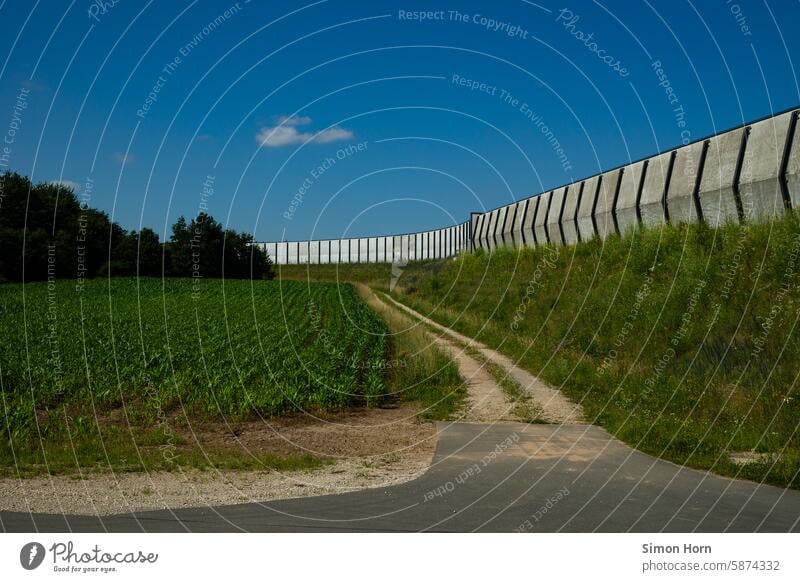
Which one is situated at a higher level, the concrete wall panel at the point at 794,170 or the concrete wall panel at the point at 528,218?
the concrete wall panel at the point at 528,218

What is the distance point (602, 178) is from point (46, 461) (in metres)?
26.8

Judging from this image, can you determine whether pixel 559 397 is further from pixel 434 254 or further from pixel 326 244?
pixel 326 244

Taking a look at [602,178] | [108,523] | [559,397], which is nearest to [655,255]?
[559,397]

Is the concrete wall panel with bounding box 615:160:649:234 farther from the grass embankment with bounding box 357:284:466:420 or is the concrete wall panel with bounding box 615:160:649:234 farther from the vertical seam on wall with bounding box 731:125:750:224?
the grass embankment with bounding box 357:284:466:420

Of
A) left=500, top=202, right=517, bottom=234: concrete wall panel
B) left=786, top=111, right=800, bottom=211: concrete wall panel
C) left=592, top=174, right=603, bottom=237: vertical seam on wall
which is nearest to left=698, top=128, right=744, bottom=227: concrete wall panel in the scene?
left=786, top=111, right=800, bottom=211: concrete wall panel

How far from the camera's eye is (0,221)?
56906 mm

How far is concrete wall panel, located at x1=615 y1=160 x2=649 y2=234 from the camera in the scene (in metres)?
29.6

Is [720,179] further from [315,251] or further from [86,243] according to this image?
[315,251]

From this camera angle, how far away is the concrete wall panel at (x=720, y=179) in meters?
22.7

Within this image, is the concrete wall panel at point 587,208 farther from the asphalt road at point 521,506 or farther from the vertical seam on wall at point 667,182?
the asphalt road at point 521,506

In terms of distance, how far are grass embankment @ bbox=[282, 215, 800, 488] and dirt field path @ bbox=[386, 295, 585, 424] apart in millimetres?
349

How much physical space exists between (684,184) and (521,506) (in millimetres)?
19680

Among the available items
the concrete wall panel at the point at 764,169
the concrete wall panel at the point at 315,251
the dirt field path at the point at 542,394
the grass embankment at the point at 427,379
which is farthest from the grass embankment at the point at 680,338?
the concrete wall panel at the point at 315,251

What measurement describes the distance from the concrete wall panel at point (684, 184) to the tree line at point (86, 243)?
32518 mm
